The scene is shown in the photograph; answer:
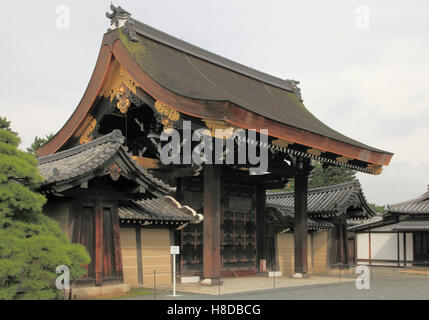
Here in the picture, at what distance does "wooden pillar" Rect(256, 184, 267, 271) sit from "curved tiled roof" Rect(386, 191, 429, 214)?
1136 centimetres

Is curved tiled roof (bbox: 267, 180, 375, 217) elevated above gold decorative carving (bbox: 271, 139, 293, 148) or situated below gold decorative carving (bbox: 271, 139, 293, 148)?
below

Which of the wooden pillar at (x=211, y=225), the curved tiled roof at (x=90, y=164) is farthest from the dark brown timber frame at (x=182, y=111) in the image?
the curved tiled roof at (x=90, y=164)

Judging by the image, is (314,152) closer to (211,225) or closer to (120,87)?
(211,225)

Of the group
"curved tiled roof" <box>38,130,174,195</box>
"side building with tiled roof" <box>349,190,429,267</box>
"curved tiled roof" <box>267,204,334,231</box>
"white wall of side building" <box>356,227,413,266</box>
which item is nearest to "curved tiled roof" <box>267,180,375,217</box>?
"curved tiled roof" <box>267,204,334,231</box>

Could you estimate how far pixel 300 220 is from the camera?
62.3 feet

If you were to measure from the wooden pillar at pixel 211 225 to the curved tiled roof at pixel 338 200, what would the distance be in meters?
9.08

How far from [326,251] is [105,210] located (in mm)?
13128

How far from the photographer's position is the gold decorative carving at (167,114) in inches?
570

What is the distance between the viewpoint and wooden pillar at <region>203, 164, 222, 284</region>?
47.4 feet

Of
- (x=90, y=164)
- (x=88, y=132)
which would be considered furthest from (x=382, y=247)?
(x=90, y=164)

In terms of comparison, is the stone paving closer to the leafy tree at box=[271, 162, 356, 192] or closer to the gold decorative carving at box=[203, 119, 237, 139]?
the gold decorative carving at box=[203, 119, 237, 139]

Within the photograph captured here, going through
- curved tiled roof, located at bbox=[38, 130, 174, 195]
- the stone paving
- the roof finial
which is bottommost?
the stone paving

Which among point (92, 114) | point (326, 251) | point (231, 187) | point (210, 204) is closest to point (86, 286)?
point (210, 204)
